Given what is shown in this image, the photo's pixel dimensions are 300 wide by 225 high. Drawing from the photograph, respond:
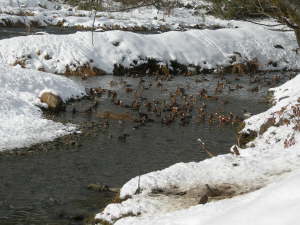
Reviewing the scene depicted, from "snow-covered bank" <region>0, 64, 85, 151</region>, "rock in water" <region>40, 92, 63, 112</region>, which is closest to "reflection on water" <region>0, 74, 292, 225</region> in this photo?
"rock in water" <region>40, 92, 63, 112</region>

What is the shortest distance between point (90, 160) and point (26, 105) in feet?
18.0

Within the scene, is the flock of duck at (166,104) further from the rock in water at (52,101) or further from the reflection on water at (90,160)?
the rock in water at (52,101)

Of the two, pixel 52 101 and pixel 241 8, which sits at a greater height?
pixel 241 8

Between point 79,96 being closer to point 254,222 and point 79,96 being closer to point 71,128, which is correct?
point 71,128

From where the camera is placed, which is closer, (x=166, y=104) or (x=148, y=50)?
(x=166, y=104)

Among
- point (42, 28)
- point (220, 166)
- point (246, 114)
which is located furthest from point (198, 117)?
point (42, 28)

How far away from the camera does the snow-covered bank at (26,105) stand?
1409 cm

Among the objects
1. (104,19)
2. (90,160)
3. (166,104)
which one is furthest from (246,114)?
(104,19)

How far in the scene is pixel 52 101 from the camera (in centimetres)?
1734

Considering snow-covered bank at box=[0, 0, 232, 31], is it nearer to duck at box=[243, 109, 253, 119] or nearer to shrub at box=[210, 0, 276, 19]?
duck at box=[243, 109, 253, 119]

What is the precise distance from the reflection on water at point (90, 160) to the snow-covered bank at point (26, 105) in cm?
76

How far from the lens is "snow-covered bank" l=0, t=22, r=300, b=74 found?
25.2m

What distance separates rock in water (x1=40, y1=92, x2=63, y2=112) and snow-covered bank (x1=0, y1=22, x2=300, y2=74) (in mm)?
7269

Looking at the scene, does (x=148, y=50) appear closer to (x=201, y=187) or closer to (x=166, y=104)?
(x=166, y=104)
